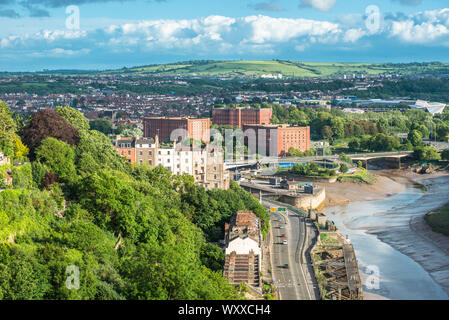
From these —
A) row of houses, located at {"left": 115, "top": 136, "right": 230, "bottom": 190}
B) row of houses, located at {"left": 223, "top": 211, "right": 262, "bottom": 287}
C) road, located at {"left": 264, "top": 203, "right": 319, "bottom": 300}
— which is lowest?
road, located at {"left": 264, "top": 203, "right": 319, "bottom": 300}

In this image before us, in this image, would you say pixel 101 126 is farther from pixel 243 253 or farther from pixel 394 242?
pixel 243 253

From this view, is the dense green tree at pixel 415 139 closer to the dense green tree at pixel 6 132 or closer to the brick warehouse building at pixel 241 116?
the brick warehouse building at pixel 241 116

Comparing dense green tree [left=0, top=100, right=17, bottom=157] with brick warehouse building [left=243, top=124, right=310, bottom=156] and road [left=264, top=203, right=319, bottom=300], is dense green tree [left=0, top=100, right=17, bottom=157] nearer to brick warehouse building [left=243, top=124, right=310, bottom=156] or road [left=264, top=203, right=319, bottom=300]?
road [left=264, top=203, right=319, bottom=300]

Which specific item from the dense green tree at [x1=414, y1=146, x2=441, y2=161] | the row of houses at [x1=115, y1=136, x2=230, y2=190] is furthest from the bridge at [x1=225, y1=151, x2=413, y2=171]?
the row of houses at [x1=115, y1=136, x2=230, y2=190]

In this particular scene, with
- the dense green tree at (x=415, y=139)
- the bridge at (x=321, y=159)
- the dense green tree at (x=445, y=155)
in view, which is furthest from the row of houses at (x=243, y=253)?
the dense green tree at (x=415, y=139)

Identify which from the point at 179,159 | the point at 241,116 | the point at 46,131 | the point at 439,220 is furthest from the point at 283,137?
the point at 46,131
